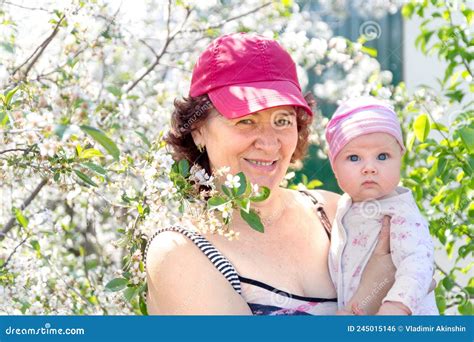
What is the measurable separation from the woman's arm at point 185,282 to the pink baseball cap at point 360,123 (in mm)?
452

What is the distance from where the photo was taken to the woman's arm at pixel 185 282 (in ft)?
6.31

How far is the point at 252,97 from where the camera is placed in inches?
80.8

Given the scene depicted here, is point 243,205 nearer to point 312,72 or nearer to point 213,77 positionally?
point 213,77

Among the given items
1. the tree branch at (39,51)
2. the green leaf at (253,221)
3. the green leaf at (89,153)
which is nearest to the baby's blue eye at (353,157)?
the green leaf at (253,221)

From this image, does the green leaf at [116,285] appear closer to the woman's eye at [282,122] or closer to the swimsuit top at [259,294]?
the swimsuit top at [259,294]

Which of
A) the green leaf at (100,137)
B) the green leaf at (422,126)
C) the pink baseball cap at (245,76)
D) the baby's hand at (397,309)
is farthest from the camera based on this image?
the green leaf at (422,126)

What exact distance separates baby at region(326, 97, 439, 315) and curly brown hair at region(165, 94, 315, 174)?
0.25 meters

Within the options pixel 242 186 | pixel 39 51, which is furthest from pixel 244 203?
pixel 39 51

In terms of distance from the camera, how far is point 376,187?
210 centimetres

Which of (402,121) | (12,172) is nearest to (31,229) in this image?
(12,172)

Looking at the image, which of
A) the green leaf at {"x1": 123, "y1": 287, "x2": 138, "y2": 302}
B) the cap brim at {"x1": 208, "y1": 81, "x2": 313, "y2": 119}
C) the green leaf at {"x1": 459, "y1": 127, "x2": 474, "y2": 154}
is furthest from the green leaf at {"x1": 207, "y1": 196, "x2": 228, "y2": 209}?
the green leaf at {"x1": 459, "y1": 127, "x2": 474, "y2": 154}

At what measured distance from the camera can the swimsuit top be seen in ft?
6.44

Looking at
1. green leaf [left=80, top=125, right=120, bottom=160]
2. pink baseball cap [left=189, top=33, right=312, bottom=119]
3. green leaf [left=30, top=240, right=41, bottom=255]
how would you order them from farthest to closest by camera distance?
1. green leaf [left=30, top=240, right=41, bottom=255]
2. pink baseball cap [left=189, top=33, right=312, bottom=119]
3. green leaf [left=80, top=125, right=120, bottom=160]

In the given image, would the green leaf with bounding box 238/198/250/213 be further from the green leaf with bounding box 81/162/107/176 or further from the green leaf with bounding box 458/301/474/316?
the green leaf with bounding box 458/301/474/316
